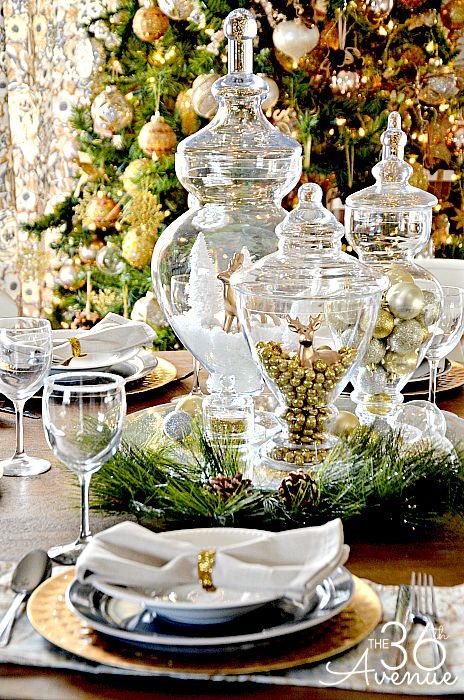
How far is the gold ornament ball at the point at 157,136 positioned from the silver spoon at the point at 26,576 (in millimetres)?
2316

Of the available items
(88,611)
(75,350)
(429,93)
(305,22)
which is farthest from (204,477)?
(429,93)

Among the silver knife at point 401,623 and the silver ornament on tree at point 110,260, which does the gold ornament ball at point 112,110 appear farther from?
the silver knife at point 401,623

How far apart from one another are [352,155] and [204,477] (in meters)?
2.16

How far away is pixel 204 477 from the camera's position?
107 centimetres

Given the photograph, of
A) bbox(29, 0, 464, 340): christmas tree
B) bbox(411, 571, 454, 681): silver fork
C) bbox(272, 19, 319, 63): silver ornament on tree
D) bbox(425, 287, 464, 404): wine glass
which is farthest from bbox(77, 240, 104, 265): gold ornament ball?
bbox(411, 571, 454, 681): silver fork

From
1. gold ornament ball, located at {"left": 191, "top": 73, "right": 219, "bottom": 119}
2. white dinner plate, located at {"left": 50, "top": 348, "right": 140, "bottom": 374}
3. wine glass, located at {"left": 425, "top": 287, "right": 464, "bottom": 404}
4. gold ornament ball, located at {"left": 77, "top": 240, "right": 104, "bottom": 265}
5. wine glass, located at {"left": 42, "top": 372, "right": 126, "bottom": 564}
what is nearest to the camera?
wine glass, located at {"left": 42, "top": 372, "right": 126, "bottom": 564}

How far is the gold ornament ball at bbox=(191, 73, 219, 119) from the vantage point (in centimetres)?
287

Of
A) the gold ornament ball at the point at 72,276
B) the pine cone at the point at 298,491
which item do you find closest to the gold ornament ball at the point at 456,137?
the gold ornament ball at the point at 72,276

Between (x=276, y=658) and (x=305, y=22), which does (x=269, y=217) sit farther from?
(x=305, y=22)

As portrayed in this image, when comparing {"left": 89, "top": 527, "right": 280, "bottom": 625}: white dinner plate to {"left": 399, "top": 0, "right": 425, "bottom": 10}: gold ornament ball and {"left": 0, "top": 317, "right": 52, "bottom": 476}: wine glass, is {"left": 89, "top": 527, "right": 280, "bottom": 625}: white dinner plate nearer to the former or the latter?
{"left": 0, "top": 317, "right": 52, "bottom": 476}: wine glass

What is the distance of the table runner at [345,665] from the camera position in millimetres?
699

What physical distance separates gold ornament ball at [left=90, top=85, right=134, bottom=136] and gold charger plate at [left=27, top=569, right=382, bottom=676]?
2.59 metres

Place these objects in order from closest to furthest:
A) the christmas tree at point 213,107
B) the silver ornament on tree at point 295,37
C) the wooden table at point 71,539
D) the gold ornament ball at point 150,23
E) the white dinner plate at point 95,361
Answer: the wooden table at point 71,539, the white dinner plate at point 95,361, the silver ornament on tree at point 295,37, the christmas tree at point 213,107, the gold ornament ball at point 150,23

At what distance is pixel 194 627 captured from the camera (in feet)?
2.44
